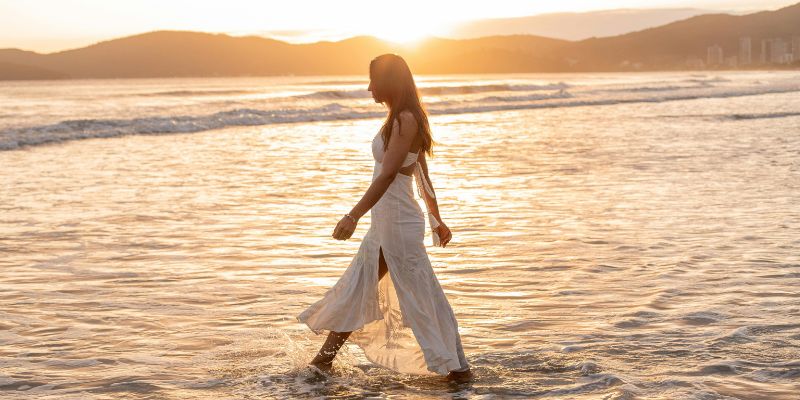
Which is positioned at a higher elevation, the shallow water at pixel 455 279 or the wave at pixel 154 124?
the wave at pixel 154 124

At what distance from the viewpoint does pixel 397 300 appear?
5172 millimetres

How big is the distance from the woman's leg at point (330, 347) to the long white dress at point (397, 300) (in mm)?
52

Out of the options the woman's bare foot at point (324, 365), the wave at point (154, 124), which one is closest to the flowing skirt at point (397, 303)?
the woman's bare foot at point (324, 365)

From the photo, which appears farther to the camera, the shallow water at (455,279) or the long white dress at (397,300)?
the shallow water at (455,279)

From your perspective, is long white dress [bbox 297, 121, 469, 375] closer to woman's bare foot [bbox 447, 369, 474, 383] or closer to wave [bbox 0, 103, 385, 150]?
woman's bare foot [bbox 447, 369, 474, 383]

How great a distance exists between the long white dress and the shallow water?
20 cm

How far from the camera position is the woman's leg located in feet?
17.3

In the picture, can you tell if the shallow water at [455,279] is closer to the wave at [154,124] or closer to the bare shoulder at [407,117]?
the bare shoulder at [407,117]

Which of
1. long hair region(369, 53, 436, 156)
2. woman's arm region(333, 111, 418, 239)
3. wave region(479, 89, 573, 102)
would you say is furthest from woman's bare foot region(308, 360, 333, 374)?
wave region(479, 89, 573, 102)

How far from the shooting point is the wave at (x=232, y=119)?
1090 inches

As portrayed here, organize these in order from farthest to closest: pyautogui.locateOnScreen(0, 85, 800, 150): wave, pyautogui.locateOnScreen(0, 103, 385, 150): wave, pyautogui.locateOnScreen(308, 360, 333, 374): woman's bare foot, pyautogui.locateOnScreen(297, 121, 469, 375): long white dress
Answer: pyautogui.locateOnScreen(0, 85, 800, 150): wave, pyautogui.locateOnScreen(0, 103, 385, 150): wave, pyautogui.locateOnScreen(308, 360, 333, 374): woman's bare foot, pyautogui.locateOnScreen(297, 121, 469, 375): long white dress

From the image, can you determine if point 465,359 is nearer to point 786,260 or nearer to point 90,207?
point 786,260

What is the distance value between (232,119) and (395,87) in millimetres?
31975

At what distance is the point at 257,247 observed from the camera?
30.8 ft
